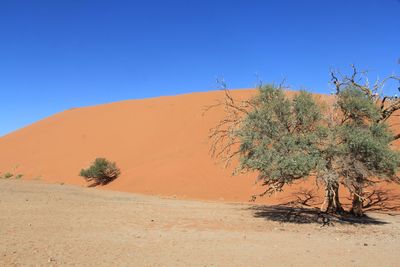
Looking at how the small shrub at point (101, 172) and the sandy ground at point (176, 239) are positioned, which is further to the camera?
the small shrub at point (101, 172)

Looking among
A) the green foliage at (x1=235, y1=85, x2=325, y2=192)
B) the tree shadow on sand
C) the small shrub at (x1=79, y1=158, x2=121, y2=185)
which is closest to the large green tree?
the green foliage at (x1=235, y1=85, x2=325, y2=192)

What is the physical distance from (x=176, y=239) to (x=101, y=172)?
69.9 feet

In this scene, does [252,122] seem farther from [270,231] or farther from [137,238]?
[137,238]

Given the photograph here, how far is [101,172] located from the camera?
100.0 feet

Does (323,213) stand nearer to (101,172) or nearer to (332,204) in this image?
(332,204)

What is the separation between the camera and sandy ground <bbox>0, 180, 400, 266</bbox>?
7.90 metres

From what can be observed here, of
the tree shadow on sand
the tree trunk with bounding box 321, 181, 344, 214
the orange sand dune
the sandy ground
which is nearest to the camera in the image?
the sandy ground

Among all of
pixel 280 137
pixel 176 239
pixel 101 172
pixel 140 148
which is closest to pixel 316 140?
pixel 280 137

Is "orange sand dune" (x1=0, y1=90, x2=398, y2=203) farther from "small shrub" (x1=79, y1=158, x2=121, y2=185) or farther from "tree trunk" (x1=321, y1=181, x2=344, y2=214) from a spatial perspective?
"tree trunk" (x1=321, y1=181, x2=344, y2=214)

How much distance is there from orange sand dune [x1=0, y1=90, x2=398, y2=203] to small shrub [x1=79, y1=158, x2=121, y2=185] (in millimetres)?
825

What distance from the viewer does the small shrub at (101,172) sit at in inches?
1195

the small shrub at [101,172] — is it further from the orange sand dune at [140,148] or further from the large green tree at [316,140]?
the large green tree at [316,140]

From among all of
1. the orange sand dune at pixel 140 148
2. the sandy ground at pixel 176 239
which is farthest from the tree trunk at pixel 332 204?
the orange sand dune at pixel 140 148

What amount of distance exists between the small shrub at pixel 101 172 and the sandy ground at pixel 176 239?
14.8 metres
